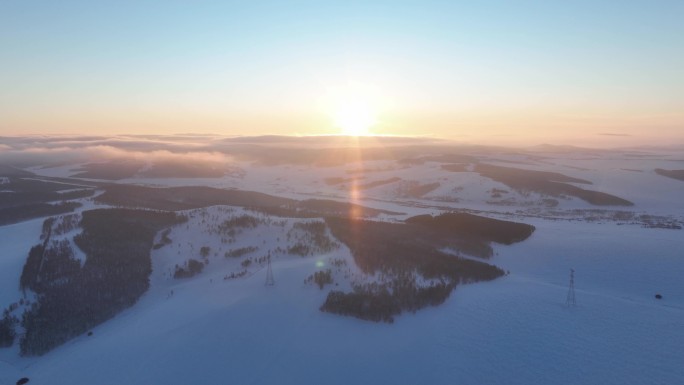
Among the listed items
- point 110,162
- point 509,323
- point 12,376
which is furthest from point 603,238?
point 110,162

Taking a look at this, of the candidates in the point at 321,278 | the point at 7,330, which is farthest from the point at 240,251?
the point at 7,330

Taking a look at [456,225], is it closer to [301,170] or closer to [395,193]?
[395,193]

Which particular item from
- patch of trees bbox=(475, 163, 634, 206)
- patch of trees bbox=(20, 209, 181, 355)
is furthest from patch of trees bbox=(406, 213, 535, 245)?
patch of trees bbox=(475, 163, 634, 206)

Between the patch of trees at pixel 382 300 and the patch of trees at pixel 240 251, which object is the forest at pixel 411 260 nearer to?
the patch of trees at pixel 382 300

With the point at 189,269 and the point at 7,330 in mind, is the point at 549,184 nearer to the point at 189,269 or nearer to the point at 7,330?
the point at 189,269

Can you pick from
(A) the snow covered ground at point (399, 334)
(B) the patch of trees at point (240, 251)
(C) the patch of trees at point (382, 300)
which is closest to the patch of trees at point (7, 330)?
(A) the snow covered ground at point (399, 334)
